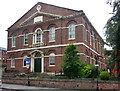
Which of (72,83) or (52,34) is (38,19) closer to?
(52,34)

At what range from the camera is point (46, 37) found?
29469mm

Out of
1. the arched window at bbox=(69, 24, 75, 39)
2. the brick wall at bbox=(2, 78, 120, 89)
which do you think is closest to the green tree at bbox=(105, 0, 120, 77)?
the brick wall at bbox=(2, 78, 120, 89)

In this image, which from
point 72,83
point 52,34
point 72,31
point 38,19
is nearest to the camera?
point 72,83

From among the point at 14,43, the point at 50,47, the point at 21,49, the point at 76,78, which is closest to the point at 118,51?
the point at 76,78

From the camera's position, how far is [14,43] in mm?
34281

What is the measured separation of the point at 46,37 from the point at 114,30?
16353 mm

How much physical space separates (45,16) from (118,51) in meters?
18.1

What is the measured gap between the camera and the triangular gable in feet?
92.7

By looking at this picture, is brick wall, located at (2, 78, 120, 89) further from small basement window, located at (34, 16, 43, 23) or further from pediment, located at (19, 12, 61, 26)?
small basement window, located at (34, 16, 43, 23)

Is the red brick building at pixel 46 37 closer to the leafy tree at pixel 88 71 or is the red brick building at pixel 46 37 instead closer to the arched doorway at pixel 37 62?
the arched doorway at pixel 37 62

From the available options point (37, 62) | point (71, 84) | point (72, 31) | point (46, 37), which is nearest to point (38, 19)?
point (46, 37)

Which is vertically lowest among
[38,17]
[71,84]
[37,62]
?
[71,84]

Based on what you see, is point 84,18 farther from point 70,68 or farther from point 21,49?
point 21,49

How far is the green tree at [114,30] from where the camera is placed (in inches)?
594
